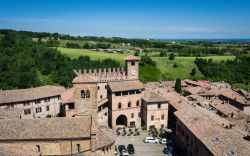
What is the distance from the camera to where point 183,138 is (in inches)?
2121

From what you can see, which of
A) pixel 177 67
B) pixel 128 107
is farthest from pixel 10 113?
pixel 177 67

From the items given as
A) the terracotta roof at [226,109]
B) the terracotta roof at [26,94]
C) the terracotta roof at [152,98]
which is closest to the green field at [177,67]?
the terracotta roof at [226,109]

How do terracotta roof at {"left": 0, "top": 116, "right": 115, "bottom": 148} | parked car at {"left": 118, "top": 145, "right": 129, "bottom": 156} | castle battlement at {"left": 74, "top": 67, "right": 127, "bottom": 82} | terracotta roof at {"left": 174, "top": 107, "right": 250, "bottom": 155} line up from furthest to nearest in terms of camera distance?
castle battlement at {"left": 74, "top": 67, "right": 127, "bottom": 82}, parked car at {"left": 118, "top": 145, "right": 129, "bottom": 156}, terracotta roof at {"left": 174, "top": 107, "right": 250, "bottom": 155}, terracotta roof at {"left": 0, "top": 116, "right": 115, "bottom": 148}

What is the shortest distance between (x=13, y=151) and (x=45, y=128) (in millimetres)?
4848

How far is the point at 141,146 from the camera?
56375 mm

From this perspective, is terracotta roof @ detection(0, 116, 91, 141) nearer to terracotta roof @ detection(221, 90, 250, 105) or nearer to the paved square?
the paved square

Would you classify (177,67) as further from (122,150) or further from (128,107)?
(122,150)

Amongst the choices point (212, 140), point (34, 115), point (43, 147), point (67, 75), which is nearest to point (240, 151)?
A: point (212, 140)

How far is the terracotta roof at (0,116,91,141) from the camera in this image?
119 ft

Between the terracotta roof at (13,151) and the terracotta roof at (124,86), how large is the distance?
2978cm

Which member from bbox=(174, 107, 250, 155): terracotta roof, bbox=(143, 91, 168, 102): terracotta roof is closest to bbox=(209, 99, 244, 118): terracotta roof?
bbox=(174, 107, 250, 155): terracotta roof

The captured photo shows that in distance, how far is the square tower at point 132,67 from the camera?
70.4 m

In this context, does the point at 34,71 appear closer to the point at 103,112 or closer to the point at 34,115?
the point at 34,115

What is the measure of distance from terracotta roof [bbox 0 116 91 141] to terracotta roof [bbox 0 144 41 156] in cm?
127
